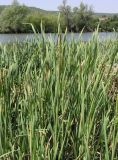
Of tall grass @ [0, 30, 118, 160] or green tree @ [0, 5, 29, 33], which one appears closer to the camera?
tall grass @ [0, 30, 118, 160]

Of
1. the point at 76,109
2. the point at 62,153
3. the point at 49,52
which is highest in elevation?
the point at 49,52

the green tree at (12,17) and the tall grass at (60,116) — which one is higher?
the tall grass at (60,116)

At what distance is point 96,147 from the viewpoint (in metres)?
1.44

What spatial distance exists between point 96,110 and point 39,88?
0.23 metres

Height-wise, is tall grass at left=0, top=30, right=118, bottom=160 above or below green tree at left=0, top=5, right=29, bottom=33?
above

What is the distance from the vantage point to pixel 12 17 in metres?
37.2

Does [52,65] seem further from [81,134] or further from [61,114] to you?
[81,134]

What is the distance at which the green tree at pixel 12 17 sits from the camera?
3276cm

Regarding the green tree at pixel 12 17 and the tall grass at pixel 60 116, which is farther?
the green tree at pixel 12 17

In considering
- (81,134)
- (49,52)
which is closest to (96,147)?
(81,134)

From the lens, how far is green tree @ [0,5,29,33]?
1290 inches

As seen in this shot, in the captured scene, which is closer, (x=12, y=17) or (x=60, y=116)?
(x=60, y=116)

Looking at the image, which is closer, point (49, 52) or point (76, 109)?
point (76, 109)

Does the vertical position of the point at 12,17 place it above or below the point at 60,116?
below
